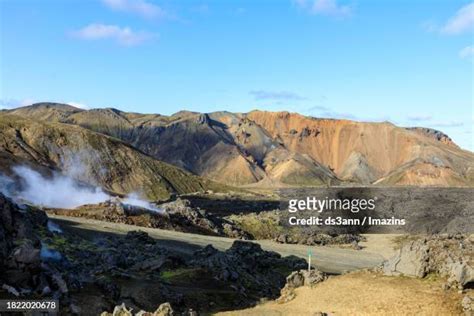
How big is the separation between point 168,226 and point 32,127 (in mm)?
82622

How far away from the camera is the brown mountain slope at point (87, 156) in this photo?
131875mm

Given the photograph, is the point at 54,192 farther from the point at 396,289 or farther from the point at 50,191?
the point at 396,289

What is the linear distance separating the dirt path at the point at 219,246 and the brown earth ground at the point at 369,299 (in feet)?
63.7

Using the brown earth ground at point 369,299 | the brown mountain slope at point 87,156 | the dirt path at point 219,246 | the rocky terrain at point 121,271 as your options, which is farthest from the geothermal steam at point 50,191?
the brown earth ground at point 369,299

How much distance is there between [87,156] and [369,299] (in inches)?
4750

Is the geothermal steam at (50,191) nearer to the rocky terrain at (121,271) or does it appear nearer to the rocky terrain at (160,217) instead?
the rocky terrain at (160,217)

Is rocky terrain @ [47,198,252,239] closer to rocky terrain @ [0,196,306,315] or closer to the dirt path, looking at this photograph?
the dirt path

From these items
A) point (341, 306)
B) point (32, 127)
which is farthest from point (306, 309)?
point (32, 127)

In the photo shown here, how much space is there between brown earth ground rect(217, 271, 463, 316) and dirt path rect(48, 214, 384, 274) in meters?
19.4

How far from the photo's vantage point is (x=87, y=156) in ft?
460

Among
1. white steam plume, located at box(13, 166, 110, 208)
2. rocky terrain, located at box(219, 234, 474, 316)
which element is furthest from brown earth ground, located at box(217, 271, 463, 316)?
white steam plume, located at box(13, 166, 110, 208)

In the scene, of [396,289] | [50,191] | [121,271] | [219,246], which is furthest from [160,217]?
[396,289]

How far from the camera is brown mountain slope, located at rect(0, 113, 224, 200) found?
5192 inches

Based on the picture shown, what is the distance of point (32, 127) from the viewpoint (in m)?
138
